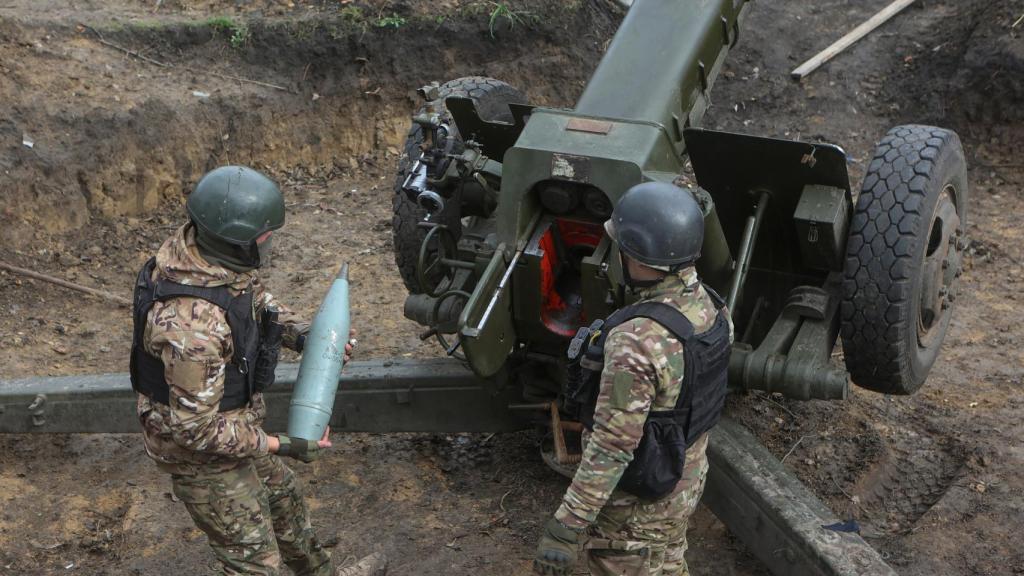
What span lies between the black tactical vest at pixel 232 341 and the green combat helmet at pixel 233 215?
12 cm

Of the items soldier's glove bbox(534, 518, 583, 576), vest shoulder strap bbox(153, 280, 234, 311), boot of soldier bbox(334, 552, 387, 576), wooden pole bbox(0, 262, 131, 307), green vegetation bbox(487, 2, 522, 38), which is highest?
green vegetation bbox(487, 2, 522, 38)

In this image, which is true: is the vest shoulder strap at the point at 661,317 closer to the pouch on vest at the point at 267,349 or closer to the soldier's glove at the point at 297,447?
the soldier's glove at the point at 297,447

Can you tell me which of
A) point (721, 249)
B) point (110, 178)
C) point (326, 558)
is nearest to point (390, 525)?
point (326, 558)

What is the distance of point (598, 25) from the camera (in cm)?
954

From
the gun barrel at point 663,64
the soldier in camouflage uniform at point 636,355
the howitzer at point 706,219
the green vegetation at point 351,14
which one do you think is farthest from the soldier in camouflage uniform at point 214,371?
the green vegetation at point 351,14

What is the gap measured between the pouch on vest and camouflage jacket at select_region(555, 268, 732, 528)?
1.14 m

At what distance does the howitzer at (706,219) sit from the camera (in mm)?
4359

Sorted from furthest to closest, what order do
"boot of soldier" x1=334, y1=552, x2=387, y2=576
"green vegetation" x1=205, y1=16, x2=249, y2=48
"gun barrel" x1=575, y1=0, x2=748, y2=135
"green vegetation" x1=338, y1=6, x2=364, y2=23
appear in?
"green vegetation" x1=338, y1=6, x2=364, y2=23 < "green vegetation" x1=205, y1=16, x2=249, y2=48 < "gun barrel" x1=575, y1=0, x2=748, y2=135 < "boot of soldier" x1=334, y1=552, x2=387, y2=576

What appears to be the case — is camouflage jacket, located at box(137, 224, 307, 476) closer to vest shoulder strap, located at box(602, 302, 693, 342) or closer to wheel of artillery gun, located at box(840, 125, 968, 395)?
vest shoulder strap, located at box(602, 302, 693, 342)

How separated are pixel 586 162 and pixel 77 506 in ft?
9.22

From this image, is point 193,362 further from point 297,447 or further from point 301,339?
point 301,339

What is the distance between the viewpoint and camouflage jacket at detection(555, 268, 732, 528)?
3.35 meters

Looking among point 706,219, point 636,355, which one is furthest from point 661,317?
point 706,219

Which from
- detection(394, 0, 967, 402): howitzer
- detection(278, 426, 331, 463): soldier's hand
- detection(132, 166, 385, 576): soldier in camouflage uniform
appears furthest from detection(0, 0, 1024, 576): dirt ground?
detection(278, 426, 331, 463): soldier's hand
